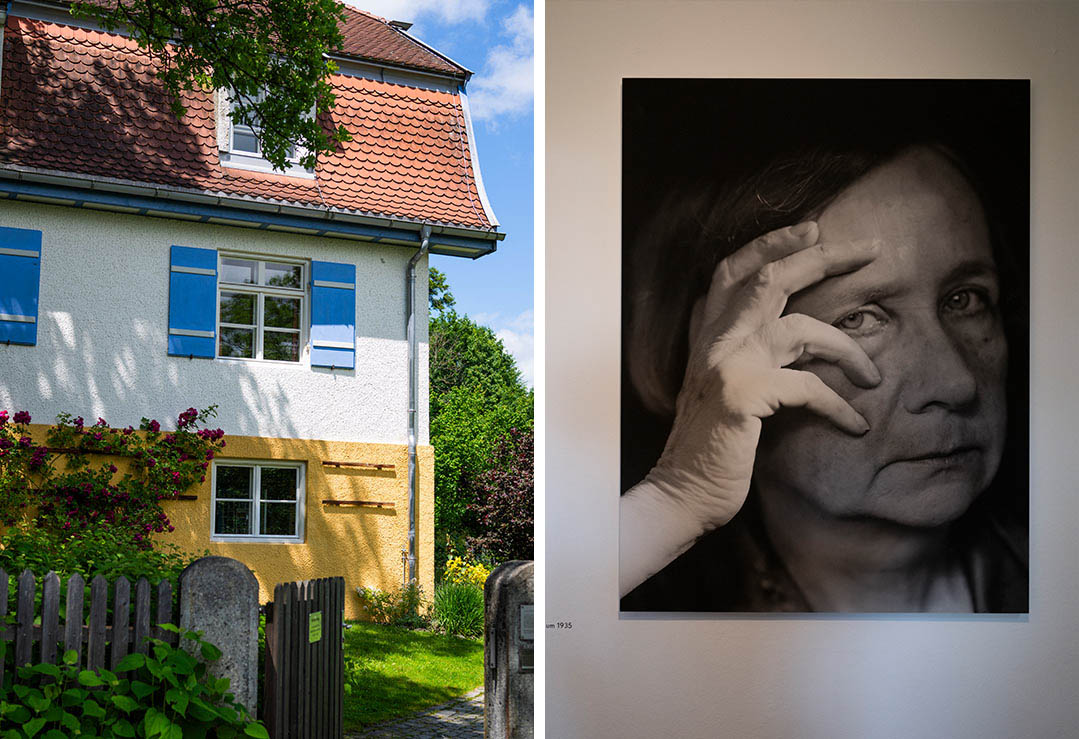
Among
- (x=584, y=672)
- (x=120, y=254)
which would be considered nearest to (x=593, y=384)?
(x=584, y=672)

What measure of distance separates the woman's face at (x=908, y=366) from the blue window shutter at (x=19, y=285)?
728 centimetres

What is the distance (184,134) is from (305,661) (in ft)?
22.1

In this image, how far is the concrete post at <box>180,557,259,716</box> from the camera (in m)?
3.08

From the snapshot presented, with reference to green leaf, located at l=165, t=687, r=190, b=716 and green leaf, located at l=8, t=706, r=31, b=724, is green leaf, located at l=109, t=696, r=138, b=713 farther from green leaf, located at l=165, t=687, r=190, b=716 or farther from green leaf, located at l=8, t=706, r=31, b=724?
green leaf, located at l=8, t=706, r=31, b=724

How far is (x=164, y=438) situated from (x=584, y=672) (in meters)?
6.77

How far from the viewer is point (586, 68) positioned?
2334mm

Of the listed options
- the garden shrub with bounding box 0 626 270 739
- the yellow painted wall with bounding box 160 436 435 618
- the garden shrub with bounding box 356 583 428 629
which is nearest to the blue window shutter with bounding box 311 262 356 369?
the yellow painted wall with bounding box 160 436 435 618

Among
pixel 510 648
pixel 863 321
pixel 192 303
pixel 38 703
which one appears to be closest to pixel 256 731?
pixel 38 703

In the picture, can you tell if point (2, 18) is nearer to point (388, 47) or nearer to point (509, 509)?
point (388, 47)

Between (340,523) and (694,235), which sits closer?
(694,235)

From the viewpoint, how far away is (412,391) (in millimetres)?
9438

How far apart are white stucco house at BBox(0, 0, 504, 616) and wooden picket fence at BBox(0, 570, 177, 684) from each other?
5.47 m

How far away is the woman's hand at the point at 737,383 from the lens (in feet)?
7.44

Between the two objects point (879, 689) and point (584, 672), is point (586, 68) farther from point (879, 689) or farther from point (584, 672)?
point (879, 689)
